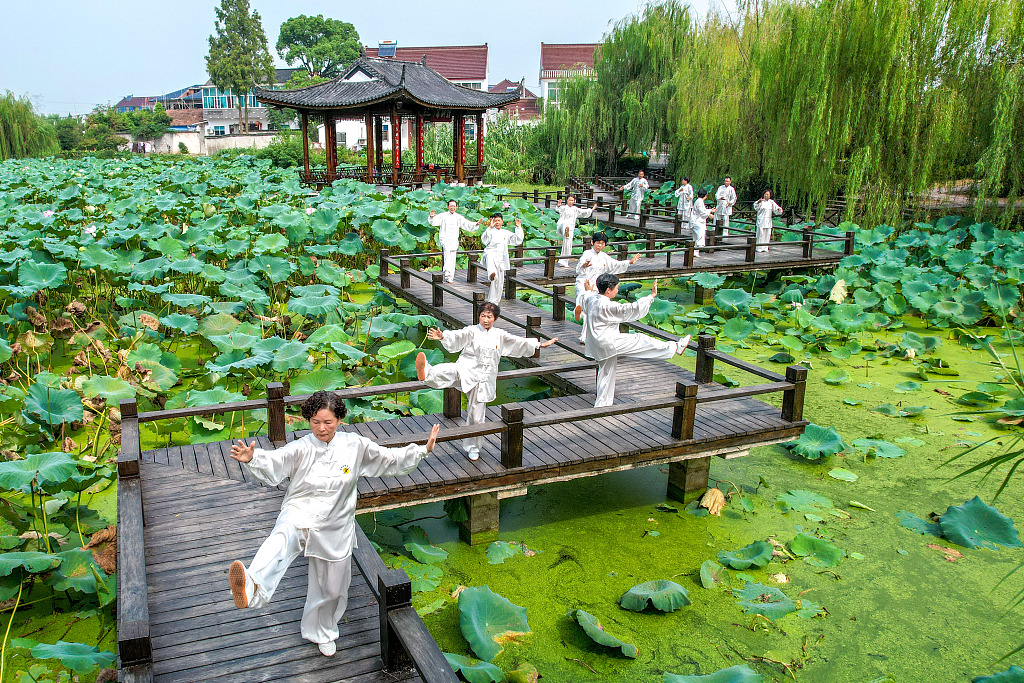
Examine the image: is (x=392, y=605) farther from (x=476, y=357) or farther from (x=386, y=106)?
(x=386, y=106)

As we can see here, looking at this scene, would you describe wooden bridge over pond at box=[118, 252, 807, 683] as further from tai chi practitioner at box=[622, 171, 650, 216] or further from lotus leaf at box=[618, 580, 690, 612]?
tai chi practitioner at box=[622, 171, 650, 216]

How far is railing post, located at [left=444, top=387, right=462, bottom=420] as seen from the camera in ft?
19.1

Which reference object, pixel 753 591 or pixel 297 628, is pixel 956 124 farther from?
pixel 297 628

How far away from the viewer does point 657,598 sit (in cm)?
469

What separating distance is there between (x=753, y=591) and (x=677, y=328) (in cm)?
618

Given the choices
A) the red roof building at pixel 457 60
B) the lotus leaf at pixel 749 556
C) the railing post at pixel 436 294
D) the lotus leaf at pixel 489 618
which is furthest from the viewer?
the red roof building at pixel 457 60

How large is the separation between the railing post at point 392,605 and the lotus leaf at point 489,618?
1085 millimetres

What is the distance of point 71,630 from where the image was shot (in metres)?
4.33

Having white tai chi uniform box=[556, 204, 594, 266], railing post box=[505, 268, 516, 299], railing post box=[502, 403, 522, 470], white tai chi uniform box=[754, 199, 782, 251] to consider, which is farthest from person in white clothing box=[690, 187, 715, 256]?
railing post box=[502, 403, 522, 470]

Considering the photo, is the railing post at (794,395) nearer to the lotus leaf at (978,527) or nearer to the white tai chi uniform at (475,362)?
the lotus leaf at (978,527)

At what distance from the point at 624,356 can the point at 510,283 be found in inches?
170

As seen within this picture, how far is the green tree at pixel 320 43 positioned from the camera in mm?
56031

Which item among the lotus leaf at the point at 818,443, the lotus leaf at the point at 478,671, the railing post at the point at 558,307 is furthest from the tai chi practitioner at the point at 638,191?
the lotus leaf at the point at 478,671

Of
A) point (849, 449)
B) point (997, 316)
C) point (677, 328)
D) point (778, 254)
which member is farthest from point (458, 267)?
point (997, 316)
